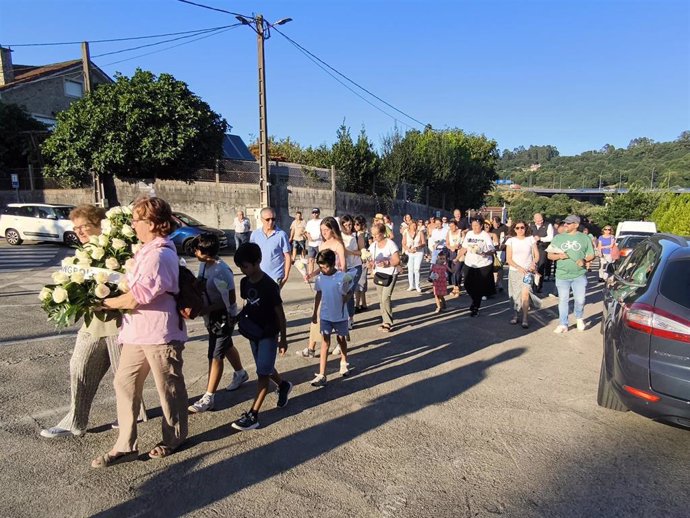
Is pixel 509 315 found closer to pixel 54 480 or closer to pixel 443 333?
pixel 443 333

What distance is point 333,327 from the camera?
16.4 ft

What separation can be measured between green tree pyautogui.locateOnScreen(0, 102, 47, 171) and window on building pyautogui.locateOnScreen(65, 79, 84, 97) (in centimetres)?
653

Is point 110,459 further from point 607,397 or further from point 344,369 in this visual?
point 607,397

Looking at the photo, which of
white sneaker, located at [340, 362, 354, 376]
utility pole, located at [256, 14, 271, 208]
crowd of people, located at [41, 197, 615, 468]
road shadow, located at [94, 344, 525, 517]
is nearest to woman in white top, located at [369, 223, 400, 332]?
crowd of people, located at [41, 197, 615, 468]

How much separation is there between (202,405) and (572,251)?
5644 mm

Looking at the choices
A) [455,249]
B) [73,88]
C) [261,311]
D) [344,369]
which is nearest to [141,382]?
[261,311]

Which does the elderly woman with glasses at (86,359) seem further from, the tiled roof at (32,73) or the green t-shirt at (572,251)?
the tiled roof at (32,73)

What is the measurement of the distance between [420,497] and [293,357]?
2993mm

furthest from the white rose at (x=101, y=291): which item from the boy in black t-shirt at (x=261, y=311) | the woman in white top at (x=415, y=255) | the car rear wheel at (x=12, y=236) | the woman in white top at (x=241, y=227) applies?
the car rear wheel at (x=12, y=236)

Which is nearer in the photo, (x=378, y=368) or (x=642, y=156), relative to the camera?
(x=378, y=368)

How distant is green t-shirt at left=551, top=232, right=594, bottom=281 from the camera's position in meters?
7.03

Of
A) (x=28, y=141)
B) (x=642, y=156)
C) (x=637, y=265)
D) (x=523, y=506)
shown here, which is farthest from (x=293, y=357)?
(x=642, y=156)

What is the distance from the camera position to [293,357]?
5.80 meters

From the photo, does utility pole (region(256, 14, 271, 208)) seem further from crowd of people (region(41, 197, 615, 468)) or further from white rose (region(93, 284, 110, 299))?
white rose (region(93, 284, 110, 299))
